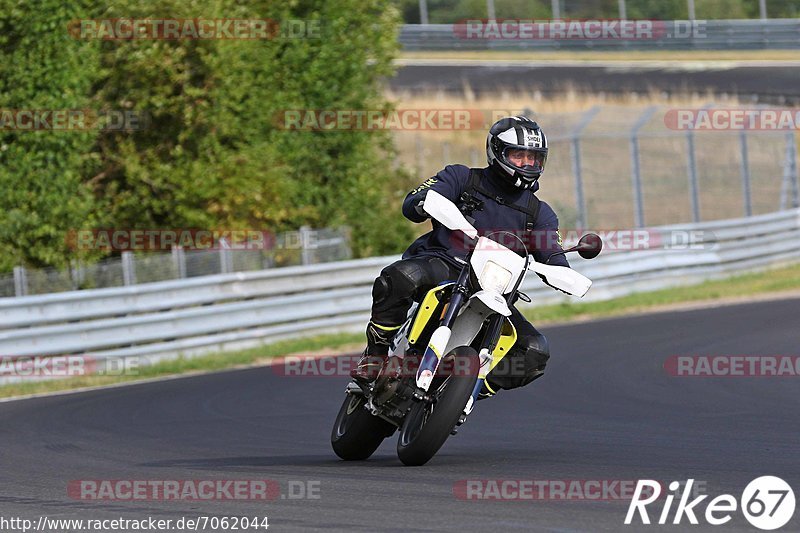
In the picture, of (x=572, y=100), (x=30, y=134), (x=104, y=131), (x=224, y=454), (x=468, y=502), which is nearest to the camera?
(x=468, y=502)

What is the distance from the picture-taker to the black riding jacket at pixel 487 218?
8586 mm

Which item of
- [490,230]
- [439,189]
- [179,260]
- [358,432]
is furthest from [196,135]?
[490,230]

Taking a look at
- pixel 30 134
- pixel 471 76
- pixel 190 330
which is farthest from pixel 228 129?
pixel 471 76

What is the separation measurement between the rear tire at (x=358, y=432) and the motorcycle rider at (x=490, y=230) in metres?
0.39

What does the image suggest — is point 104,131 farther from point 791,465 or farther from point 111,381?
point 791,465

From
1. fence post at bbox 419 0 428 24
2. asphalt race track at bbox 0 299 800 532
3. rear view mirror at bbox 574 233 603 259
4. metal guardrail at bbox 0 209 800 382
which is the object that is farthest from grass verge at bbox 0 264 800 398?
fence post at bbox 419 0 428 24

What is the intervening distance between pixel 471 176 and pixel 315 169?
Answer: 1775 centimetres

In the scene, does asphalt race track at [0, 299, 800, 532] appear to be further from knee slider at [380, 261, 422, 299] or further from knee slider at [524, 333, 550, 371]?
knee slider at [380, 261, 422, 299]

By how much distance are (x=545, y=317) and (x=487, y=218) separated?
47.3ft

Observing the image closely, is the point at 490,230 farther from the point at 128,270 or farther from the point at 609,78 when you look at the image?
the point at 609,78

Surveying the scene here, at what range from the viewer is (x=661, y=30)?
51.8 m

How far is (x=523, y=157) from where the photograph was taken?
8.48 m

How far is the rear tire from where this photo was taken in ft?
29.2

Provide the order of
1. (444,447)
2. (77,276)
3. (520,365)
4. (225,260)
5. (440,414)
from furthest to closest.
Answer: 1. (225,260)
2. (77,276)
3. (444,447)
4. (520,365)
5. (440,414)
